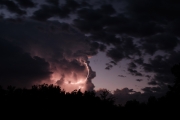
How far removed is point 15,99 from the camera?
4409cm

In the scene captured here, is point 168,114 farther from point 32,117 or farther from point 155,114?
point 32,117

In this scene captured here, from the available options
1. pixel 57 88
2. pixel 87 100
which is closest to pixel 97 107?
pixel 87 100

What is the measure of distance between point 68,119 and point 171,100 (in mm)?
25531

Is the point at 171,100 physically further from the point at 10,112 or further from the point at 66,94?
the point at 10,112

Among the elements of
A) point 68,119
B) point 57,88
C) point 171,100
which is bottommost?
point 68,119

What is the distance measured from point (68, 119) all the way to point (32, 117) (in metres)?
6.65

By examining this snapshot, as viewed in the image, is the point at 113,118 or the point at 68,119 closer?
the point at 68,119

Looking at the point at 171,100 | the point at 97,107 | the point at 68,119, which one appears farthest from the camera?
the point at 171,100

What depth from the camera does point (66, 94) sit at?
52.2 metres

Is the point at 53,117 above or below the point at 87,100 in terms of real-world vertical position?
below

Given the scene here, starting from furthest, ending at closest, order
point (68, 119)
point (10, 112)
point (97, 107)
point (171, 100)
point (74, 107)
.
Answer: point (171, 100) < point (97, 107) < point (74, 107) < point (68, 119) < point (10, 112)

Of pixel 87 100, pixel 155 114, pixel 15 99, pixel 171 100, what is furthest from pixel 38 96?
pixel 171 100

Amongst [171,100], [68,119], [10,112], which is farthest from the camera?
[171,100]

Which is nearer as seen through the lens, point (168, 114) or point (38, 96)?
point (38, 96)
